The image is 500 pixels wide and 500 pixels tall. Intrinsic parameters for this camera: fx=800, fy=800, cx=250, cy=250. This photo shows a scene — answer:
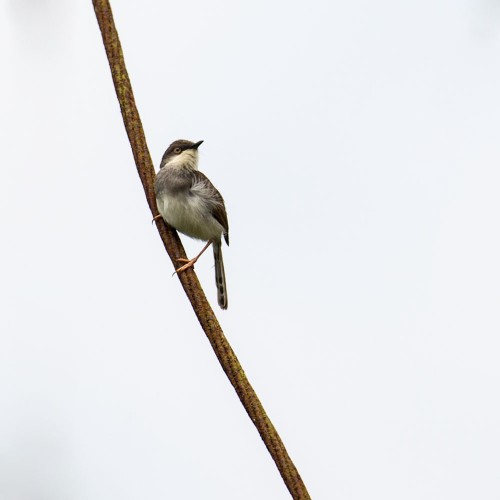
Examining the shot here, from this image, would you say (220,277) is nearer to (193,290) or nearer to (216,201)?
(216,201)

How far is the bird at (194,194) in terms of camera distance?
12.8ft

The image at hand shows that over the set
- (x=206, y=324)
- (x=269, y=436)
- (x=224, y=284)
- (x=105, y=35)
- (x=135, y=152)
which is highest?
(x=105, y=35)

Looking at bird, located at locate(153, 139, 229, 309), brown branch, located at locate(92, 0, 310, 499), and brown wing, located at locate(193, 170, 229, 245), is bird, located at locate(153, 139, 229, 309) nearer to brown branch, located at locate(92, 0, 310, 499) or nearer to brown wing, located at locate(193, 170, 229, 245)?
brown wing, located at locate(193, 170, 229, 245)

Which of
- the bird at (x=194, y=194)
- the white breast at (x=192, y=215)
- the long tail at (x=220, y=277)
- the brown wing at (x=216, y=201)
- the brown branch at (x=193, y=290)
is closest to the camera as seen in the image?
the brown branch at (x=193, y=290)

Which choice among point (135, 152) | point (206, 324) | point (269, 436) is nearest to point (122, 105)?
point (135, 152)

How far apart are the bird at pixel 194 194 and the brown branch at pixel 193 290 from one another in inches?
81.2

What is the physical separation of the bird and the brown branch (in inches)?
81.2

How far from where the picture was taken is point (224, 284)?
4105 millimetres

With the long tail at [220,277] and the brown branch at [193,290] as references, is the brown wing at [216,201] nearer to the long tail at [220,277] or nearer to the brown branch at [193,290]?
the long tail at [220,277]

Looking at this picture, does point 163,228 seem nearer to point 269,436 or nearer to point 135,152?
point 135,152

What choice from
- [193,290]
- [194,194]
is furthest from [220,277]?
[193,290]

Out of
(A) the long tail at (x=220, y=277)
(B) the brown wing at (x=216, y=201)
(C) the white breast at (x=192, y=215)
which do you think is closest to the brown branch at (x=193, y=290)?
(C) the white breast at (x=192, y=215)

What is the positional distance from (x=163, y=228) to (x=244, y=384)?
490 mm

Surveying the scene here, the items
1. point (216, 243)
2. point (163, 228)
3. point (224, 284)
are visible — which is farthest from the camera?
point (216, 243)
